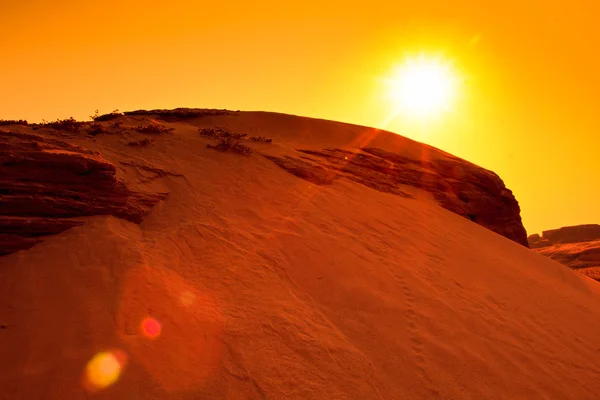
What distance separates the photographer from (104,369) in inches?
109

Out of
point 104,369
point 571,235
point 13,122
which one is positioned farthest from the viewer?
point 571,235

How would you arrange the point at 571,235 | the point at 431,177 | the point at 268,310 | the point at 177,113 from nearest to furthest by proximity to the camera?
the point at 268,310, the point at 431,177, the point at 177,113, the point at 571,235

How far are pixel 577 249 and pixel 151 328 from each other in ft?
117

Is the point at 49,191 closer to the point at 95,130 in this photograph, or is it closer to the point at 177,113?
the point at 95,130

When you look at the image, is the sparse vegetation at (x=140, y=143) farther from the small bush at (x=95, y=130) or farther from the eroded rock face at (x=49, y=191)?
the eroded rock face at (x=49, y=191)

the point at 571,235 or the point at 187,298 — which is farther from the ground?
the point at 571,235

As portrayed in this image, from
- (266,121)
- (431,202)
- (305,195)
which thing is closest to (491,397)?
(305,195)

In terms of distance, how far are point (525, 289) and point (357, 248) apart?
11.1 ft

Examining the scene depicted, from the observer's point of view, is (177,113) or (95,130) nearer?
(95,130)

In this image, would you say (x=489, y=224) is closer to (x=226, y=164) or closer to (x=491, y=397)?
(x=226, y=164)

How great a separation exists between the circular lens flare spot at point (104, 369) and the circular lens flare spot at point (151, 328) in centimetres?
28

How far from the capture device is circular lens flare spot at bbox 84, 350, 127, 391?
267 centimetres

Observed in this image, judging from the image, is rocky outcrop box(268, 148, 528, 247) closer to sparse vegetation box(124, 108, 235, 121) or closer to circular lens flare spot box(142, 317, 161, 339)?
sparse vegetation box(124, 108, 235, 121)

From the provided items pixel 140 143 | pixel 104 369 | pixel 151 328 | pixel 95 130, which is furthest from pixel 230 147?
pixel 104 369
